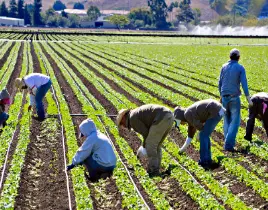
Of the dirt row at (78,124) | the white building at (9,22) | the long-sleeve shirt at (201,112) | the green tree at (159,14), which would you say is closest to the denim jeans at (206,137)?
the long-sleeve shirt at (201,112)

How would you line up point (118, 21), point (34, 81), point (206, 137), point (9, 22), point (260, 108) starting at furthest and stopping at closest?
point (118, 21)
point (9, 22)
point (34, 81)
point (260, 108)
point (206, 137)

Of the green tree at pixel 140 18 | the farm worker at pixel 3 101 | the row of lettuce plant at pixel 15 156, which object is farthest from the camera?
the green tree at pixel 140 18

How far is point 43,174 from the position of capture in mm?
11609

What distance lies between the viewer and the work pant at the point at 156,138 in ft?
34.1

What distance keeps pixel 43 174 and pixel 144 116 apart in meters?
2.64

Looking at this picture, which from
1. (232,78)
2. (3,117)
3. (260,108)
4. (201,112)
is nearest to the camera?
(201,112)

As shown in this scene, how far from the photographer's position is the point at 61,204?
9742 millimetres

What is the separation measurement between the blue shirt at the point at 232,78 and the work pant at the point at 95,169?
378 centimetres

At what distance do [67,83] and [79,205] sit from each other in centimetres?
1756

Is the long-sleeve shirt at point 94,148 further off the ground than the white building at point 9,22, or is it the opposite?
the long-sleeve shirt at point 94,148

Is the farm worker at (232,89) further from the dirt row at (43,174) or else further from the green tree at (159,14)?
the green tree at (159,14)

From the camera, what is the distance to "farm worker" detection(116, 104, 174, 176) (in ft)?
33.7

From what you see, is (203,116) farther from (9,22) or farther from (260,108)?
(9,22)

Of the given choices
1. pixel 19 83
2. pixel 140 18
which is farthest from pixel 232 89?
pixel 140 18
